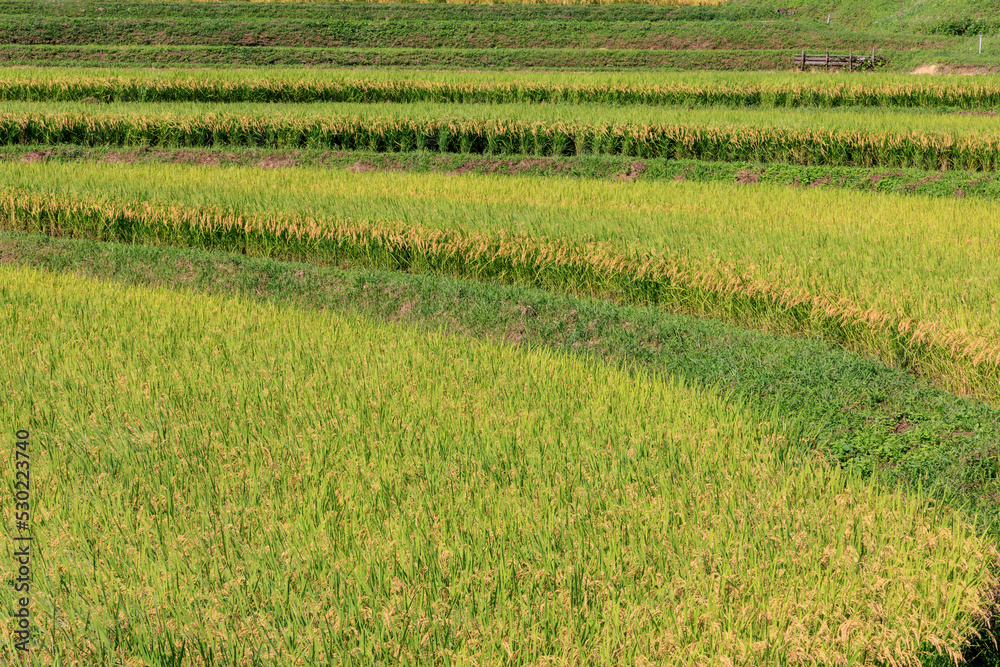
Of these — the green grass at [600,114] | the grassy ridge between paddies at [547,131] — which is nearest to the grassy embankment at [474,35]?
the green grass at [600,114]

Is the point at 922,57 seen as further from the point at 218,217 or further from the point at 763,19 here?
the point at 218,217

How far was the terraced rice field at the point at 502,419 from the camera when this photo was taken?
2.67m

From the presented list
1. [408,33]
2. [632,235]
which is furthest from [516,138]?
[408,33]

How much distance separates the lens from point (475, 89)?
75.9 feet

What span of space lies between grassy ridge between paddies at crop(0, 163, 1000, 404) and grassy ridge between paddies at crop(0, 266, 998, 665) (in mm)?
2692

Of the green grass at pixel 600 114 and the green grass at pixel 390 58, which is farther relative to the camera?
the green grass at pixel 390 58

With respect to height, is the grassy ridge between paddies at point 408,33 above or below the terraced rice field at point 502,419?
above

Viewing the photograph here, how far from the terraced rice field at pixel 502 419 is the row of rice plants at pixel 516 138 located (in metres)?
1.78

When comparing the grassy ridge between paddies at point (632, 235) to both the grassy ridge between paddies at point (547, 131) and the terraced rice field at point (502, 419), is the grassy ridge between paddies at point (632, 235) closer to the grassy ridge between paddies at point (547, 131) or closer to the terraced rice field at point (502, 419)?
the terraced rice field at point (502, 419)

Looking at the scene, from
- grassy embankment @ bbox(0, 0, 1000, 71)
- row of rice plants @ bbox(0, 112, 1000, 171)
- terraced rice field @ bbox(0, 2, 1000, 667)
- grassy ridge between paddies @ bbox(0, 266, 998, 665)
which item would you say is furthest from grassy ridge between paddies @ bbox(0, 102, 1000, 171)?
grassy embankment @ bbox(0, 0, 1000, 71)

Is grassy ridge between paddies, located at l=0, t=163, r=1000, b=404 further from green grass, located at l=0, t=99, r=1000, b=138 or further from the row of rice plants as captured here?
green grass, located at l=0, t=99, r=1000, b=138

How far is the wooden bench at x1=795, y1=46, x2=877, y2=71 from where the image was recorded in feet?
98.2

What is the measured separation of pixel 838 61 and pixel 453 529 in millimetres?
31720

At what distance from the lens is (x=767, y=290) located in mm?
7449
